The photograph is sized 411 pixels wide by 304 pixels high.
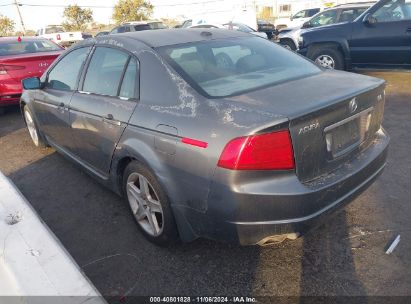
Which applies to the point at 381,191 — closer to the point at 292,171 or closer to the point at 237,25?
the point at 292,171

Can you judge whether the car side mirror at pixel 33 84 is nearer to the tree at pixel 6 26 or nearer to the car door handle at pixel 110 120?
the car door handle at pixel 110 120

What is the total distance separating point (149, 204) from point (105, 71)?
1.33 metres

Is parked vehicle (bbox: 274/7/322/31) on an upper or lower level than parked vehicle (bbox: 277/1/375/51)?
lower

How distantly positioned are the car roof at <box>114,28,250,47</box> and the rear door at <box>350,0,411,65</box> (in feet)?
16.6

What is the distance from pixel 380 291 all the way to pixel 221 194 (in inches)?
47.0

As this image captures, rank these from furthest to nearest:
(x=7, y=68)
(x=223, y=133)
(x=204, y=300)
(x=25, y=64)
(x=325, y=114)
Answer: (x=25, y=64)
(x=7, y=68)
(x=204, y=300)
(x=325, y=114)
(x=223, y=133)

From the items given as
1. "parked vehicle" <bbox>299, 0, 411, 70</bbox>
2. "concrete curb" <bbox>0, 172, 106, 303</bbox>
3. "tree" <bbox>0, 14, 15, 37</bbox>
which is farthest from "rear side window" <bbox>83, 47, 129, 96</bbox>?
"tree" <bbox>0, 14, 15, 37</bbox>

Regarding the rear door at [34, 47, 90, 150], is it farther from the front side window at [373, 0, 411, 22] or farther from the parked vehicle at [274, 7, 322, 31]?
the parked vehicle at [274, 7, 322, 31]

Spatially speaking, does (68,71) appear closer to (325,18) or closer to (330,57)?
(330,57)

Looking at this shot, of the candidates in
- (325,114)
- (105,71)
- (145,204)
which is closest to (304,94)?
(325,114)

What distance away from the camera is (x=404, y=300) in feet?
7.10

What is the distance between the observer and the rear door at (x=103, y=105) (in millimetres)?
2883

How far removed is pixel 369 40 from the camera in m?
7.58

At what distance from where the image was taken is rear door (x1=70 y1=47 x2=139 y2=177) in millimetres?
2883
